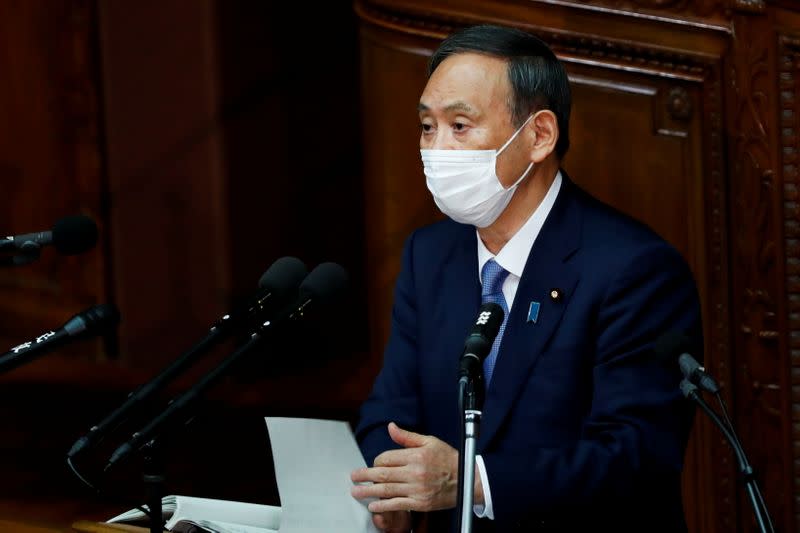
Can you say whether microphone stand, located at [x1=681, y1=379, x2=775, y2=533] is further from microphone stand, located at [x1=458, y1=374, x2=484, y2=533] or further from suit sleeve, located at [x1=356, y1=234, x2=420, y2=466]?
suit sleeve, located at [x1=356, y1=234, x2=420, y2=466]

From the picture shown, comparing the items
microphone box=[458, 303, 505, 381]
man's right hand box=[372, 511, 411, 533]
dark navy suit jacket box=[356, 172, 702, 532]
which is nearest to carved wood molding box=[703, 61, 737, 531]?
dark navy suit jacket box=[356, 172, 702, 532]

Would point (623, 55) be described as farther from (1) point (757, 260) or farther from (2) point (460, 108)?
(2) point (460, 108)

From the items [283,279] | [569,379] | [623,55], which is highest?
[623,55]

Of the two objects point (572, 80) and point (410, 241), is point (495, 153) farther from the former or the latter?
point (572, 80)

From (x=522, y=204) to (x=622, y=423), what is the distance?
0.51m

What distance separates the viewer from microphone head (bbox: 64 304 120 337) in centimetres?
234

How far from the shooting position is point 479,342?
6.88 ft

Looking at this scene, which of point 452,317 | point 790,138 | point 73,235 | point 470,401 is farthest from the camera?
point 790,138

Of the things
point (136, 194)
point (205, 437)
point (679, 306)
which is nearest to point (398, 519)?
point (679, 306)

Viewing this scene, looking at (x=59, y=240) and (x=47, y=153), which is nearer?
(x=59, y=240)

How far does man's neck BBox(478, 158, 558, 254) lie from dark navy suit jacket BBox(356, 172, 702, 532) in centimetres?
5

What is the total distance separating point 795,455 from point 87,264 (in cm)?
336

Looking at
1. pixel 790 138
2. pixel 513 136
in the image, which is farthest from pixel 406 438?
pixel 790 138

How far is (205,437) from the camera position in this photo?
526cm
